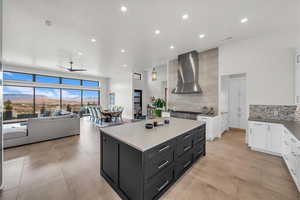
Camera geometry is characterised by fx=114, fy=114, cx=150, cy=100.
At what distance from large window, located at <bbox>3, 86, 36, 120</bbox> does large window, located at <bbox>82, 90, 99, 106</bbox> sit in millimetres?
3158

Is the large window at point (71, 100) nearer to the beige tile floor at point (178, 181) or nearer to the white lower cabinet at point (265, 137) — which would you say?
the beige tile floor at point (178, 181)

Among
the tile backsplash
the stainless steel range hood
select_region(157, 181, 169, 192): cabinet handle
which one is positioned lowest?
select_region(157, 181, 169, 192): cabinet handle

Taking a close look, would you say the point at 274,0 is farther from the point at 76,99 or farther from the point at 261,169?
the point at 76,99

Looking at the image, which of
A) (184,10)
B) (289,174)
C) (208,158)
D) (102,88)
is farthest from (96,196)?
(102,88)

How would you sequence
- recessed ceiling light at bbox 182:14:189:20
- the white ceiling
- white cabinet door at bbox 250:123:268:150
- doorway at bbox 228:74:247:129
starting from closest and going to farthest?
the white ceiling → recessed ceiling light at bbox 182:14:189:20 → white cabinet door at bbox 250:123:268:150 → doorway at bbox 228:74:247:129

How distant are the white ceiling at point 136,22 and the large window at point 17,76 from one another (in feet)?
11.3

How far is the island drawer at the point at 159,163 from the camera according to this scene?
1391 millimetres

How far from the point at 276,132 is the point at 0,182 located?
5802 millimetres

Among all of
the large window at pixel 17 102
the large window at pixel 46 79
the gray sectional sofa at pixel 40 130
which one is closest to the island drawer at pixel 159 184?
the gray sectional sofa at pixel 40 130

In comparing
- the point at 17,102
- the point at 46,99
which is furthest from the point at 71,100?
the point at 17,102

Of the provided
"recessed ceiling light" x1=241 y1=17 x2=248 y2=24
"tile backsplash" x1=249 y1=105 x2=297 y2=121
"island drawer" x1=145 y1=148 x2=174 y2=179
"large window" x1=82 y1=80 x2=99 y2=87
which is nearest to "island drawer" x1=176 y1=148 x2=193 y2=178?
"island drawer" x1=145 y1=148 x2=174 y2=179

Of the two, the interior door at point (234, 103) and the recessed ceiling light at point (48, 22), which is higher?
the recessed ceiling light at point (48, 22)

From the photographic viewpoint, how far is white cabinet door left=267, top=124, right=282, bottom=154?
114 inches

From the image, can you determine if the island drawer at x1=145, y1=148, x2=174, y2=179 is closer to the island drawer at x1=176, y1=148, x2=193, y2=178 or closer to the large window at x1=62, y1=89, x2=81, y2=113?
the island drawer at x1=176, y1=148, x2=193, y2=178
